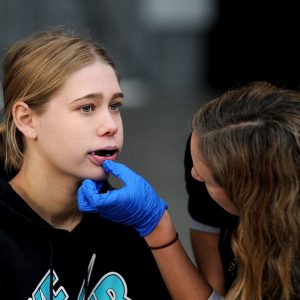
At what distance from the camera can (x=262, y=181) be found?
6.63 feet

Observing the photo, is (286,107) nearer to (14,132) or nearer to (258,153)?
(258,153)

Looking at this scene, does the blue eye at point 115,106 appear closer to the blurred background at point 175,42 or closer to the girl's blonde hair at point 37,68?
the girl's blonde hair at point 37,68

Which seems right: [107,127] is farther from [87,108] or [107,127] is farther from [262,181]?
[262,181]

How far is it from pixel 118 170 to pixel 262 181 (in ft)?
1.43

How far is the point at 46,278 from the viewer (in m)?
2.18

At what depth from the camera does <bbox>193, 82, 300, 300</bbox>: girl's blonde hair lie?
6.57ft

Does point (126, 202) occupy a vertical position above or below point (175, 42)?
above

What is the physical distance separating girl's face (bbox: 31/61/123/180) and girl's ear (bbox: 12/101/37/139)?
0.03m

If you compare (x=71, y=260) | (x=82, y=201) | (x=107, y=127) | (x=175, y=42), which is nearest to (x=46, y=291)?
(x=71, y=260)

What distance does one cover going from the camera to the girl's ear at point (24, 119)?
7.46ft

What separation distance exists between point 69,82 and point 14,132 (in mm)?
286

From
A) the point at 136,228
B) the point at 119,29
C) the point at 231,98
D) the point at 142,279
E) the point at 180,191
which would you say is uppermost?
the point at 231,98

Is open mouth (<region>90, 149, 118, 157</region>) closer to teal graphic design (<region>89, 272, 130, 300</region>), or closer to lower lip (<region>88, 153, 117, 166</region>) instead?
lower lip (<region>88, 153, 117, 166</region>)

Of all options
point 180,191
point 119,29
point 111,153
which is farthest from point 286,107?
point 119,29
